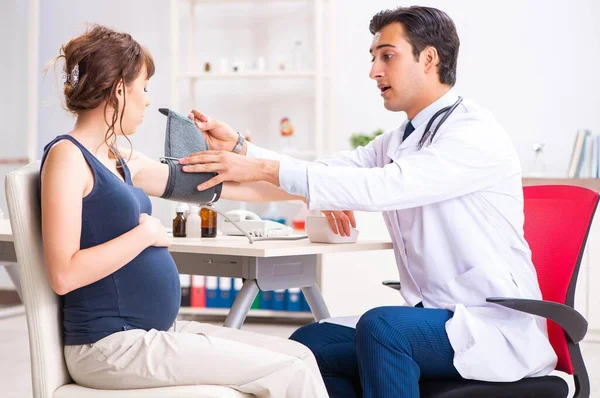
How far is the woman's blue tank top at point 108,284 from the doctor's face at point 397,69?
0.82m

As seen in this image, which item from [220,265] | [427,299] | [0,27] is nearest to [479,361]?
[427,299]

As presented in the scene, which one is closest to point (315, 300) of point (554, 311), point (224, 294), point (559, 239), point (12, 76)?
point (559, 239)

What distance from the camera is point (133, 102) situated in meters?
1.62

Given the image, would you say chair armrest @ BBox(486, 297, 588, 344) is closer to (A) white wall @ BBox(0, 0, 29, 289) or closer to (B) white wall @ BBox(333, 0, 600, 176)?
(B) white wall @ BBox(333, 0, 600, 176)

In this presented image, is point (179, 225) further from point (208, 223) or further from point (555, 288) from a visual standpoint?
point (555, 288)

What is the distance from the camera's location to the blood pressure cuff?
1965 mm

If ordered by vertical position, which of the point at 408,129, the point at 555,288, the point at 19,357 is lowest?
the point at 19,357

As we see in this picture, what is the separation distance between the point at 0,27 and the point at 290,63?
6.47 feet

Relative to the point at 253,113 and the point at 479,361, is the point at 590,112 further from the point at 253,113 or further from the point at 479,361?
the point at 479,361

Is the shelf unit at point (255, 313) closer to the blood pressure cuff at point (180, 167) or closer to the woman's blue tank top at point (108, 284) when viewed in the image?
the blood pressure cuff at point (180, 167)

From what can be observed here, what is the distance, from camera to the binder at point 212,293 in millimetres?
4789

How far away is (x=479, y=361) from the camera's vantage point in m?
1.73

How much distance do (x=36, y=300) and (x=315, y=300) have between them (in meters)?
1.29

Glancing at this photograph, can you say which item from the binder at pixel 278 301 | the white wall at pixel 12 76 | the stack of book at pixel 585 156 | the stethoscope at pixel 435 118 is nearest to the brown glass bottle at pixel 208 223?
the stethoscope at pixel 435 118
